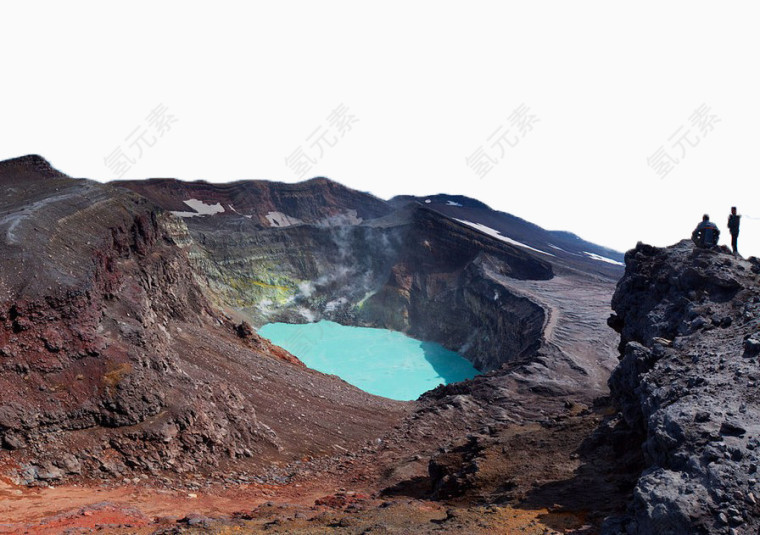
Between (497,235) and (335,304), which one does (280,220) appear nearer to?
(335,304)

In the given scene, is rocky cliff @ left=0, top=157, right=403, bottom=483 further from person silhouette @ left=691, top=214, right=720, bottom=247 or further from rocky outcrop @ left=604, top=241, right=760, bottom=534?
person silhouette @ left=691, top=214, right=720, bottom=247

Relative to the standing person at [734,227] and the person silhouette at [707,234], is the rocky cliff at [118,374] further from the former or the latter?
the standing person at [734,227]

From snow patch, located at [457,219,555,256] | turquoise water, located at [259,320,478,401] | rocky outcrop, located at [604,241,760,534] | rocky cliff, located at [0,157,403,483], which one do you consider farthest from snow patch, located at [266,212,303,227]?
rocky outcrop, located at [604,241,760,534]

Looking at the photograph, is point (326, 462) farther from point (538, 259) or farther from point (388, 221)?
point (388, 221)

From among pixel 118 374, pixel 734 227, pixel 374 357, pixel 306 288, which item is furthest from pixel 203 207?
pixel 734 227

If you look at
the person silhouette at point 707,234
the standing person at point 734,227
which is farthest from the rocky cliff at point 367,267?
the person silhouette at point 707,234

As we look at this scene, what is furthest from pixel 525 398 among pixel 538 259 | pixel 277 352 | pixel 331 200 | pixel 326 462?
pixel 331 200
